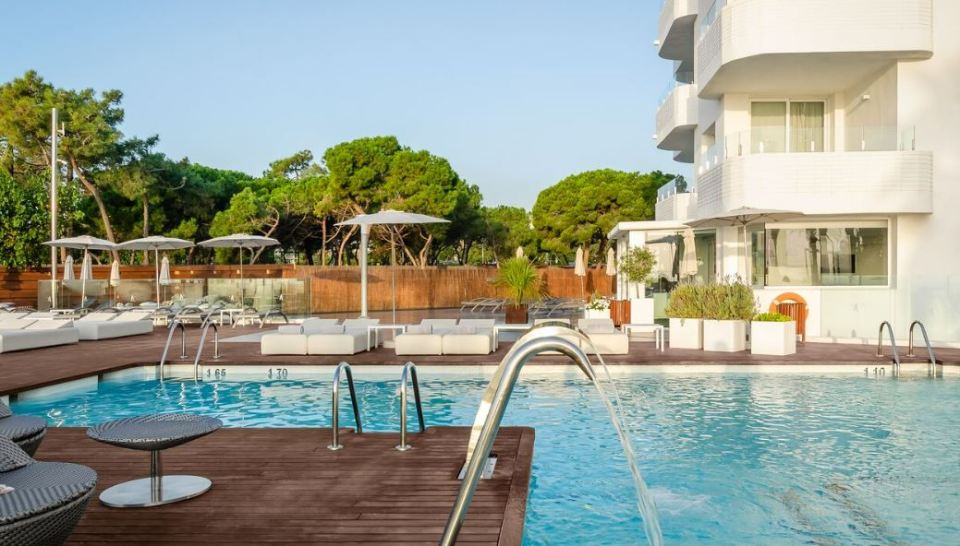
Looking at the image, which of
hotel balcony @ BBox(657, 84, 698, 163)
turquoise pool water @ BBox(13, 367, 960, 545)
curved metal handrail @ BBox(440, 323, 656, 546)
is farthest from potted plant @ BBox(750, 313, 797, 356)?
curved metal handrail @ BBox(440, 323, 656, 546)

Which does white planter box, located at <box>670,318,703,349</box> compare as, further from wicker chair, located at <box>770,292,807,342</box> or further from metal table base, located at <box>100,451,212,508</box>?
metal table base, located at <box>100,451,212,508</box>

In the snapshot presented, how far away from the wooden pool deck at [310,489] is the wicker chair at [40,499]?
0.59 meters

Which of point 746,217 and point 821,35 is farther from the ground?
point 821,35

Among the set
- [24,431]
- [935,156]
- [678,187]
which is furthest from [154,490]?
[678,187]

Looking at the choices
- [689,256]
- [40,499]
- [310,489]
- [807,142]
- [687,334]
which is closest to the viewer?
[40,499]

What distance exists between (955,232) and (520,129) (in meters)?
24.6

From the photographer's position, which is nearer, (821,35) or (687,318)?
(687,318)

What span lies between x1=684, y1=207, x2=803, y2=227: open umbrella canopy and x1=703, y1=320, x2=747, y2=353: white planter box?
2.45 metres

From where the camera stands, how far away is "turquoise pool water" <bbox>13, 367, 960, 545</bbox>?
221 inches

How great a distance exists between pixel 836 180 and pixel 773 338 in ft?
15.7

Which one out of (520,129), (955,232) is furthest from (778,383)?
(520,129)

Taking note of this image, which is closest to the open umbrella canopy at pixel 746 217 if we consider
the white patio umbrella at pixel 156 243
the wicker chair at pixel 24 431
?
the wicker chair at pixel 24 431

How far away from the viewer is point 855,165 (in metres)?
15.6

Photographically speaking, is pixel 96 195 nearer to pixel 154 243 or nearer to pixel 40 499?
Result: pixel 154 243
